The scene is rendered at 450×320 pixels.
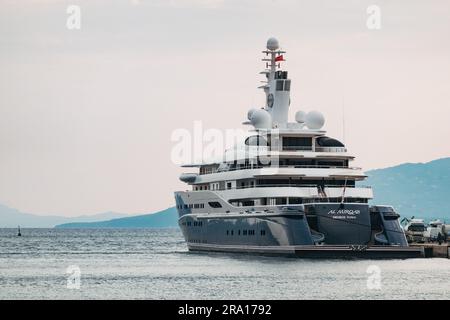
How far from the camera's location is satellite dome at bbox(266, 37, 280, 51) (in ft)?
275

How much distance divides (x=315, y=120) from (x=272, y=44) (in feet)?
26.4

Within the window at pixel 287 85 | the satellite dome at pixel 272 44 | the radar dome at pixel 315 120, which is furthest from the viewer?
the satellite dome at pixel 272 44

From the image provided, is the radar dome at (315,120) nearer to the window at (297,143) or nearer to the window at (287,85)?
the window at (297,143)

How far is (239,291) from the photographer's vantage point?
184ft

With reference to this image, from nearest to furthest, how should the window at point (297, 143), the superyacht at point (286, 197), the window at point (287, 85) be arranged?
the superyacht at point (286, 197), the window at point (297, 143), the window at point (287, 85)

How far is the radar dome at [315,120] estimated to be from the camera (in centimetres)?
7875

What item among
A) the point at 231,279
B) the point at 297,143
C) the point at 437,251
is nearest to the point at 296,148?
the point at 297,143

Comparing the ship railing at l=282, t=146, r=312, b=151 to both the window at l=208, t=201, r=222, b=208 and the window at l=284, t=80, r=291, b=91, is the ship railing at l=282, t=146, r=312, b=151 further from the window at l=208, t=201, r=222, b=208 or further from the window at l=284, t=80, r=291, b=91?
the window at l=208, t=201, r=222, b=208

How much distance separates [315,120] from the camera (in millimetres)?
78750

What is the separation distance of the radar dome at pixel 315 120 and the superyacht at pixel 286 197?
69mm

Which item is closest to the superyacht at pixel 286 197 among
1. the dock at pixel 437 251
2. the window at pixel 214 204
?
the window at pixel 214 204
